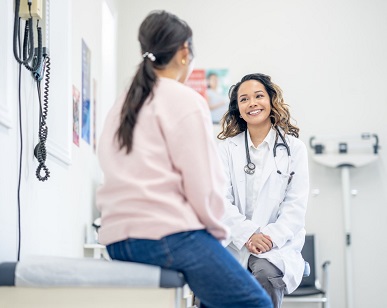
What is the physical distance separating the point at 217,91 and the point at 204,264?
13.9 ft

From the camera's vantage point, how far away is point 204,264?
5.48 feet

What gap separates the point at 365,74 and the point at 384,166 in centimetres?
82

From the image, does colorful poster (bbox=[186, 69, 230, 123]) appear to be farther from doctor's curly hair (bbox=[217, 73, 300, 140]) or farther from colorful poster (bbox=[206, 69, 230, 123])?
doctor's curly hair (bbox=[217, 73, 300, 140])

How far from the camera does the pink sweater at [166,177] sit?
1.67 m

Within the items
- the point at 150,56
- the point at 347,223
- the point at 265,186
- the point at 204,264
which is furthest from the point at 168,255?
the point at 347,223

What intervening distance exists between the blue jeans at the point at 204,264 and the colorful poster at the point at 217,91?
4.15 meters

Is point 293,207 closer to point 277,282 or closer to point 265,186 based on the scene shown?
point 265,186

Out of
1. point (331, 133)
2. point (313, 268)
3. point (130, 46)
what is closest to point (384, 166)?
point (331, 133)

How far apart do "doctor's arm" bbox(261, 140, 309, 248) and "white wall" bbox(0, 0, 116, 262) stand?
980mm

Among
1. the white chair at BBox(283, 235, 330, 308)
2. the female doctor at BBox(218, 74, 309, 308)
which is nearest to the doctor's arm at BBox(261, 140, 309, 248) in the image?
the female doctor at BBox(218, 74, 309, 308)

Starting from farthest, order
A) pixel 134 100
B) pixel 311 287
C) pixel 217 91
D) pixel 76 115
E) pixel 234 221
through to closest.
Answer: pixel 217 91
pixel 311 287
pixel 76 115
pixel 234 221
pixel 134 100

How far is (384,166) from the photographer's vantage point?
5715mm

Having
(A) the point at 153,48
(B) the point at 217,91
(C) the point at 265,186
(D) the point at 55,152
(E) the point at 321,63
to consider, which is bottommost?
(C) the point at 265,186

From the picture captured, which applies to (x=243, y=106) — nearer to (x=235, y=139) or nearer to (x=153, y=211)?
(x=235, y=139)
